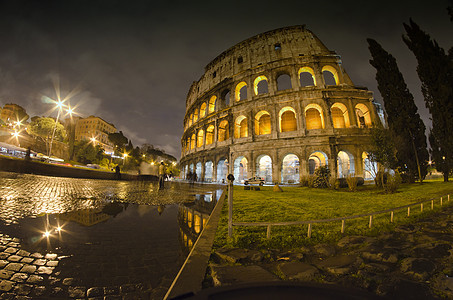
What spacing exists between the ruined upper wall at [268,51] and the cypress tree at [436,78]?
28.4ft

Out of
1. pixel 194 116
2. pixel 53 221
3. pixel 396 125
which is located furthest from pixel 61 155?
pixel 396 125

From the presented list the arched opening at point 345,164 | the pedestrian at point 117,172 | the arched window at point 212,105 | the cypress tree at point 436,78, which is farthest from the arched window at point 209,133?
the cypress tree at point 436,78

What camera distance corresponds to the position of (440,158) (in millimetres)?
16344

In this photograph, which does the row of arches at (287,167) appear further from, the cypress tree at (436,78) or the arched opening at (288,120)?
the cypress tree at (436,78)

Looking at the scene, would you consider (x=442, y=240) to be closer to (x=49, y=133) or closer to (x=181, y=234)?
(x=181, y=234)

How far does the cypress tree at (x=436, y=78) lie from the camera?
11.7 meters

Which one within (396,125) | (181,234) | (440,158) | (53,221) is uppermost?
(396,125)

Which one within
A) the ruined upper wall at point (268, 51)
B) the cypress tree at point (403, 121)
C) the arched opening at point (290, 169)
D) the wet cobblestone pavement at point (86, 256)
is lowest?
the wet cobblestone pavement at point (86, 256)

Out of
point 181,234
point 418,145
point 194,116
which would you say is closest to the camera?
point 181,234

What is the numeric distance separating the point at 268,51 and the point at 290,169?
16801mm

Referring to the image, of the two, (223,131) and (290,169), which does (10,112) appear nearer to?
(223,131)

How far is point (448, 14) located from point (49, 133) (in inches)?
2483

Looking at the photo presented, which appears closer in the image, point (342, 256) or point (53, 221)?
point (342, 256)

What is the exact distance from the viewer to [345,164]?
1977 centimetres
